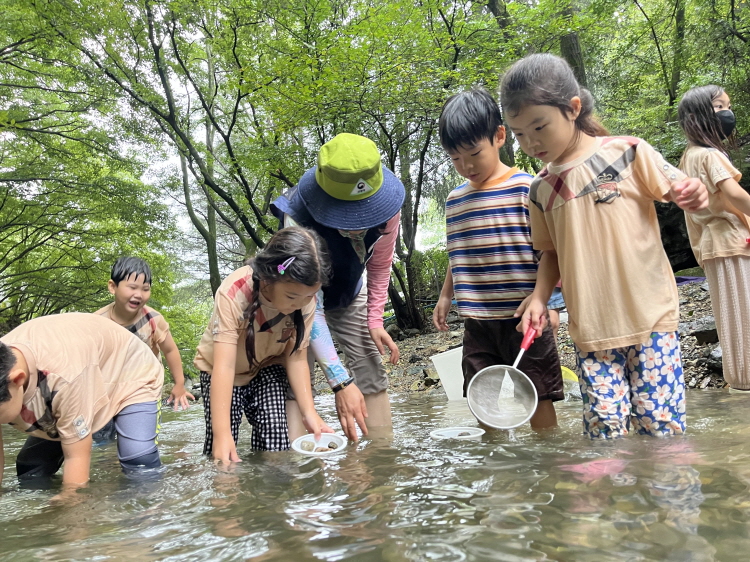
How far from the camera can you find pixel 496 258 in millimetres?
2770

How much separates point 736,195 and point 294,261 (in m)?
2.34

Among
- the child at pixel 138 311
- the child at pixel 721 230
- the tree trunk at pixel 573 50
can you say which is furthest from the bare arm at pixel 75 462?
the tree trunk at pixel 573 50

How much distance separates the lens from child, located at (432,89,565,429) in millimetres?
2711

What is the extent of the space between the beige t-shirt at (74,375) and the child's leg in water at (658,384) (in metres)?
2.27

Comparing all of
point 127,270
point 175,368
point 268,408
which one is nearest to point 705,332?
point 268,408

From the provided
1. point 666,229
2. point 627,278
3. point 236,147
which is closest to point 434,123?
point 666,229

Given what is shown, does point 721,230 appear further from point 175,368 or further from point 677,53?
point 677,53

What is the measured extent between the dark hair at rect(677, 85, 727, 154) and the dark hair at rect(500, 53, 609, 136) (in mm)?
1478

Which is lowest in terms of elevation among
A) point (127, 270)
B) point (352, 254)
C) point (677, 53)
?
point (352, 254)

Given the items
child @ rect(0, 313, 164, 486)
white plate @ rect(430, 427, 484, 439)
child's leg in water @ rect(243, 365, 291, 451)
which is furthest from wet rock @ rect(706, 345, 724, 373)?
child @ rect(0, 313, 164, 486)

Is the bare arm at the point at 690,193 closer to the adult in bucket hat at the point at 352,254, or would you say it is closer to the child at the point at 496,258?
the child at the point at 496,258

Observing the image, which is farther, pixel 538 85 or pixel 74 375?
pixel 74 375

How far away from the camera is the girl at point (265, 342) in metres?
2.47

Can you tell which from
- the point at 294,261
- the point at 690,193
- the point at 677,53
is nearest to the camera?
the point at 690,193
